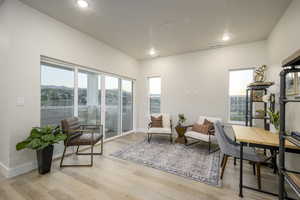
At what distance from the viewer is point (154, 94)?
505 centimetres

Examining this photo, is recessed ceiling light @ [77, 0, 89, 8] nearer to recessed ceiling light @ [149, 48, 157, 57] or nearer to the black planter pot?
recessed ceiling light @ [149, 48, 157, 57]

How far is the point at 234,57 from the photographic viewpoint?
12.2 feet

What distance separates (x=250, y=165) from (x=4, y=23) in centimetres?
510

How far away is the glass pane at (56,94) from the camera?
260 centimetres

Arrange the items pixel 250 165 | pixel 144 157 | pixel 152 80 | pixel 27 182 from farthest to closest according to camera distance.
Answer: pixel 152 80 < pixel 144 157 < pixel 250 165 < pixel 27 182

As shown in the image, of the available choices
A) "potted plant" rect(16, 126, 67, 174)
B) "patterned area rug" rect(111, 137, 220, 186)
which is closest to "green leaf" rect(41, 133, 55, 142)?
"potted plant" rect(16, 126, 67, 174)

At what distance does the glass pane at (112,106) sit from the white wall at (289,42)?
4.03 m

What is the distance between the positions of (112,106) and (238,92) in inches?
149

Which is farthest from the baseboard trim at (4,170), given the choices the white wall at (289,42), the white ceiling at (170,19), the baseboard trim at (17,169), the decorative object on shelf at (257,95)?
the decorative object on shelf at (257,95)

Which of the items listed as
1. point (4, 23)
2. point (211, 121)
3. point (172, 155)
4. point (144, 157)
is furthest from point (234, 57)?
point (4, 23)

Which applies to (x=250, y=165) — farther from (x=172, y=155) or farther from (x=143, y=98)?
(x=143, y=98)

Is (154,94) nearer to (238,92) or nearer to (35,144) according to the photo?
(238,92)

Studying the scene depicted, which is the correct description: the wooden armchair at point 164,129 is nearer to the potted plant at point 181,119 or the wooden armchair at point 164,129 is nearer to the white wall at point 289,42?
the potted plant at point 181,119

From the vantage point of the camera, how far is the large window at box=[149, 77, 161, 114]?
4.95m
